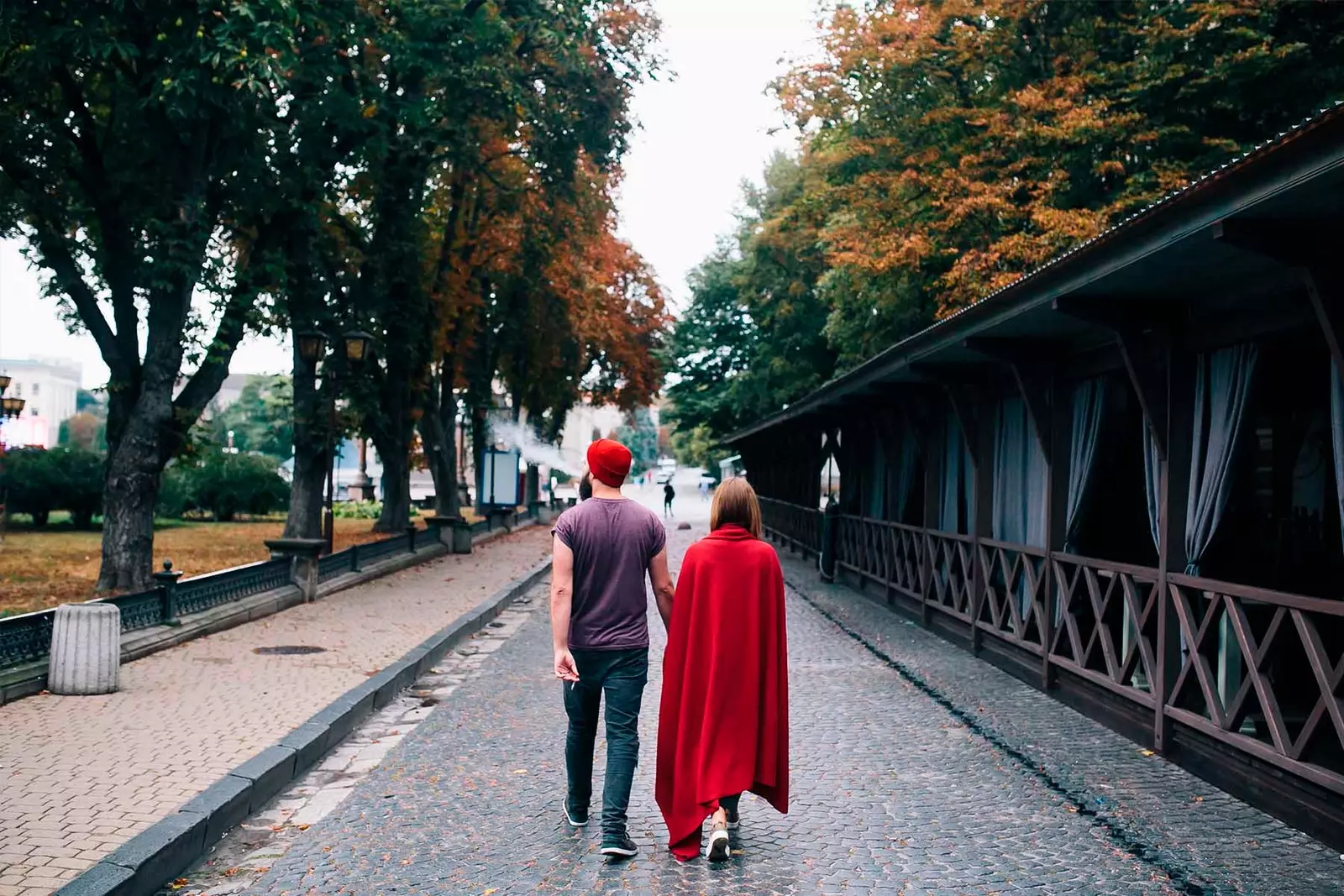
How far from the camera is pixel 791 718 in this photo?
8.59 meters

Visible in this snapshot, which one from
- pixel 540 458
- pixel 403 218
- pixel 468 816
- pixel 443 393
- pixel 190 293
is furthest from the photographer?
pixel 540 458

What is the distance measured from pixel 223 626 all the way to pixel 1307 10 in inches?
751

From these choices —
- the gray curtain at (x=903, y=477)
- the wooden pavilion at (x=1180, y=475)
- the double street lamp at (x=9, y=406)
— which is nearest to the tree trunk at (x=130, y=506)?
the wooden pavilion at (x=1180, y=475)

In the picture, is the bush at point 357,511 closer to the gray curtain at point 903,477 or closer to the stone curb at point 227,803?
the gray curtain at point 903,477

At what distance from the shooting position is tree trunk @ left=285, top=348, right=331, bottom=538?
66.3 ft

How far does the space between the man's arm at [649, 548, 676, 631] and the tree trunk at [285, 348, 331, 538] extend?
15610 mm

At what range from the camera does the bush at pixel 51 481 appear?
29.5 metres

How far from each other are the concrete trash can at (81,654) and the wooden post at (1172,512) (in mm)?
7527

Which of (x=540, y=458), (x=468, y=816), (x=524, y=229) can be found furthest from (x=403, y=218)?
(x=540, y=458)

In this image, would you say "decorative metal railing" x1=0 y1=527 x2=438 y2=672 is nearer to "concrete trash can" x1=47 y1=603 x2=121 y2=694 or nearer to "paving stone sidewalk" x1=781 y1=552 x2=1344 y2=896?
"concrete trash can" x1=47 y1=603 x2=121 y2=694

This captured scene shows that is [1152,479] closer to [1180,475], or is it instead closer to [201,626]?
[1180,475]

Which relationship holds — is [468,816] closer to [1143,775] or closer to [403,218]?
[1143,775]

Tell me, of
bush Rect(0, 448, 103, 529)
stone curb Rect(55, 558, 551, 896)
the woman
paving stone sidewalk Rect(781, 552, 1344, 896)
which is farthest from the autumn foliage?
bush Rect(0, 448, 103, 529)

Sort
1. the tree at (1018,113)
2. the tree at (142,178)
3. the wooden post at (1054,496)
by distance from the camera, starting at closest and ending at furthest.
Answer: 1. the wooden post at (1054,496)
2. the tree at (142,178)
3. the tree at (1018,113)
